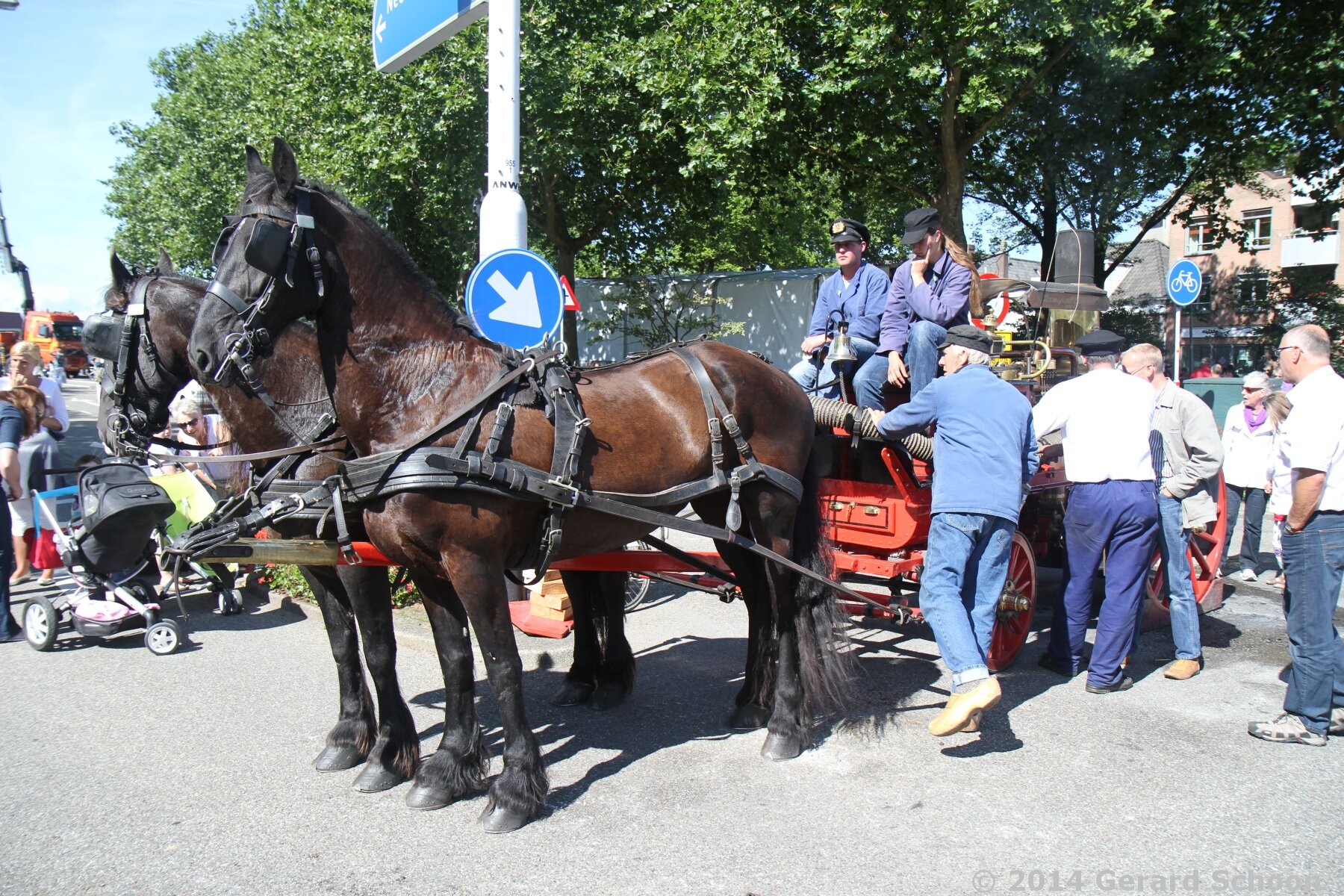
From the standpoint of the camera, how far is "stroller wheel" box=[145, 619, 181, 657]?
613 centimetres

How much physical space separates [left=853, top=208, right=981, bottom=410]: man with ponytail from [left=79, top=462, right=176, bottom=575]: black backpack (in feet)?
15.3

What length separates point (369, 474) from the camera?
3.46 meters

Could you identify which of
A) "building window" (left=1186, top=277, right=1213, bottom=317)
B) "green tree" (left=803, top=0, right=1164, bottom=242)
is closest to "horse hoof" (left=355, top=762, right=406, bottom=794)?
"green tree" (left=803, top=0, right=1164, bottom=242)

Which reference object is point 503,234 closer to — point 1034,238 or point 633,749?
point 633,749

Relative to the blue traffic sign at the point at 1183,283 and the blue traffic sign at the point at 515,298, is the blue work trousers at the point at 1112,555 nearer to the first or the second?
the blue traffic sign at the point at 515,298

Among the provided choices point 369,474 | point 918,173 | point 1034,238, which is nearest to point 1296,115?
point 918,173

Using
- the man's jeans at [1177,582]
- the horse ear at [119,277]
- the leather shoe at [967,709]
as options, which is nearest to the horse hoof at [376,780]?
the leather shoe at [967,709]

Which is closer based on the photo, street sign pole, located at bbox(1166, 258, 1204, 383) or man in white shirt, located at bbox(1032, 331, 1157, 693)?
man in white shirt, located at bbox(1032, 331, 1157, 693)

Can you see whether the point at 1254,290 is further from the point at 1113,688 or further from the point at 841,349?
the point at 841,349

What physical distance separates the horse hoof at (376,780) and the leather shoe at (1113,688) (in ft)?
12.2

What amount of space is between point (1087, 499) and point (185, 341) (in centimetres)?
484

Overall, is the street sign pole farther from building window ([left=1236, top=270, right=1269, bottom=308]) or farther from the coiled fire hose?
building window ([left=1236, top=270, right=1269, bottom=308])

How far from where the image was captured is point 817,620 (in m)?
4.50

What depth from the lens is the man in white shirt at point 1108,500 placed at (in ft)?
16.7
